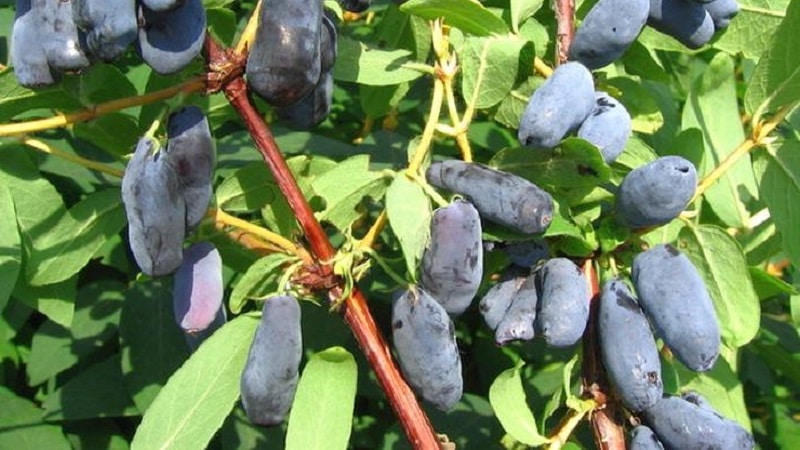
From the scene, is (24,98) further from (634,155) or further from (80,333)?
(634,155)

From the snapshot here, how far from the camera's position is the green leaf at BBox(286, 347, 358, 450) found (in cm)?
106

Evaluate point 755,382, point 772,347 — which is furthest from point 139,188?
point 755,382

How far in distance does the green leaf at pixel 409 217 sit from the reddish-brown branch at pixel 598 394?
211mm

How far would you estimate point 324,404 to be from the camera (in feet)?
3.54

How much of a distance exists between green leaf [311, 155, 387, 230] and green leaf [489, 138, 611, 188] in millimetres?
132

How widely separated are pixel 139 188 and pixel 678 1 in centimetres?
62

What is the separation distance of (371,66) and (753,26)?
20.4 inches

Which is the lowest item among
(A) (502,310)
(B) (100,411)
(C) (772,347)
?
(C) (772,347)

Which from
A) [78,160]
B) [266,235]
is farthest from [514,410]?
[78,160]

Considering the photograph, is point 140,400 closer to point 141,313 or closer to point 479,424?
point 141,313

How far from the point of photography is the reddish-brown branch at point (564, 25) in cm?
120

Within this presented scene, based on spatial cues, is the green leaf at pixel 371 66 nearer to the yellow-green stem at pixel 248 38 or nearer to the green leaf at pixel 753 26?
the yellow-green stem at pixel 248 38

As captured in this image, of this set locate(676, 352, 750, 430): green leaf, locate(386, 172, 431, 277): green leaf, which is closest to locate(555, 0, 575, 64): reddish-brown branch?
locate(386, 172, 431, 277): green leaf

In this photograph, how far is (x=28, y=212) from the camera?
130 cm
